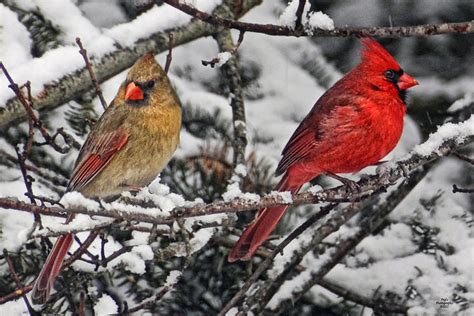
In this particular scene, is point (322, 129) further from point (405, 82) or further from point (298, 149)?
point (405, 82)

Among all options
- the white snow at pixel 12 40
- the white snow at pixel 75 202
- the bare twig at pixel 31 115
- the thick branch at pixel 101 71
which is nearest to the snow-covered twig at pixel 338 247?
the bare twig at pixel 31 115

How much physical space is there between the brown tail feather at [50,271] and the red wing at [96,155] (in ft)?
1.45

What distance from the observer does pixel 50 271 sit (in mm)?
3002

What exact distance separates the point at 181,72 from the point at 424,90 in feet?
3.84

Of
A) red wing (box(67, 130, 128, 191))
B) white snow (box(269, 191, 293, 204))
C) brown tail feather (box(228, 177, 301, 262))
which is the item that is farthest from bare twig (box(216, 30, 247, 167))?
white snow (box(269, 191, 293, 204))

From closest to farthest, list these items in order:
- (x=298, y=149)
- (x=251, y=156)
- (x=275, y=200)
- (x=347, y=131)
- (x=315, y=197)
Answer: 1. (x=275, y=200)
2. (x=315, y=197)
3. (x=347, y=131)
4. (x=298, y=149)
5. (x=251, y=156)

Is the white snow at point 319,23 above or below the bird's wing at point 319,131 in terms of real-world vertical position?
below

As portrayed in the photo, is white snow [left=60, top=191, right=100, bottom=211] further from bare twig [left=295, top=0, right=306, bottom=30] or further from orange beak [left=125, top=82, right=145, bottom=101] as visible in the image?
orange beak [left=125, top=82, right=145, bottom=101]

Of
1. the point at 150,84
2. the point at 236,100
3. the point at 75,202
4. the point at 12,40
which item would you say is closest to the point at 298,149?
the point at 236,100

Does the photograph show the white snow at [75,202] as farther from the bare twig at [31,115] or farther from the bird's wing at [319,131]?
the bird's wing at [319,131]

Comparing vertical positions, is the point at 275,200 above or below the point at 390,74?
below

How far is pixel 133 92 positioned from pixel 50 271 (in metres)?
0.80

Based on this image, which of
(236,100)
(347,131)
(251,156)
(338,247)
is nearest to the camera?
(347,131)

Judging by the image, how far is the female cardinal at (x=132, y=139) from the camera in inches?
136
